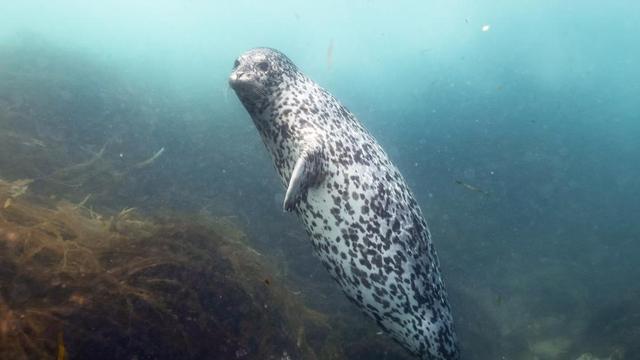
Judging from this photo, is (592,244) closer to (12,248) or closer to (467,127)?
(467,127)

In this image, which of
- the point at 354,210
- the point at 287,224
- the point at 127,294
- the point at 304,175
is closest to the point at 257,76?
the point at 304,175

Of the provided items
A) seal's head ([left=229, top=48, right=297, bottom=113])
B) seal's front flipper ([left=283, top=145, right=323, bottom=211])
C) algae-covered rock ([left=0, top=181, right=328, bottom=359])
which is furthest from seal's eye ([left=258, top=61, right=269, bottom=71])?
algae-covered rock ([left=0, top=181, right=328, bottom=359])

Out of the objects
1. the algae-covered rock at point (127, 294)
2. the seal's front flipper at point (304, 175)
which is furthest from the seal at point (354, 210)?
the algae-covered rock at point (127, 294)

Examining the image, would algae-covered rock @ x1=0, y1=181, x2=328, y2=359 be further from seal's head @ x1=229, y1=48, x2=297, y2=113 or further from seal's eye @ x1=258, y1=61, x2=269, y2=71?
seal's eye @ x1=258, y1=61, x2=269, y2=71

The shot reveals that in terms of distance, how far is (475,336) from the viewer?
8234 mm

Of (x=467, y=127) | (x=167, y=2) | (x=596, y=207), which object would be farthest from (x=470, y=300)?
(x=167, y=2)

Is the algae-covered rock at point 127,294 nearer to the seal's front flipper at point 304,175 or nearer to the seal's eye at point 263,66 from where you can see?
the seal's front flipper at point 304,175

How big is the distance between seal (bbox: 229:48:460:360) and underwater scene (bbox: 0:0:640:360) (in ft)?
0.05

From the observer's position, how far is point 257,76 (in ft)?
11.1

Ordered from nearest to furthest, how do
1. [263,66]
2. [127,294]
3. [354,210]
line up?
[354,210] < [127,294] < [263,66]

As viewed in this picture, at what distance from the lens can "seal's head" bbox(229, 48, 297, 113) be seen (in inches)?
131

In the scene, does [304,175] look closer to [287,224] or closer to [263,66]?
[263,66]

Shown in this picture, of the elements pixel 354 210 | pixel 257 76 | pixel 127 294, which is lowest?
pixel 127 294

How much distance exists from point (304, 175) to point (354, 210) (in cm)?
48
